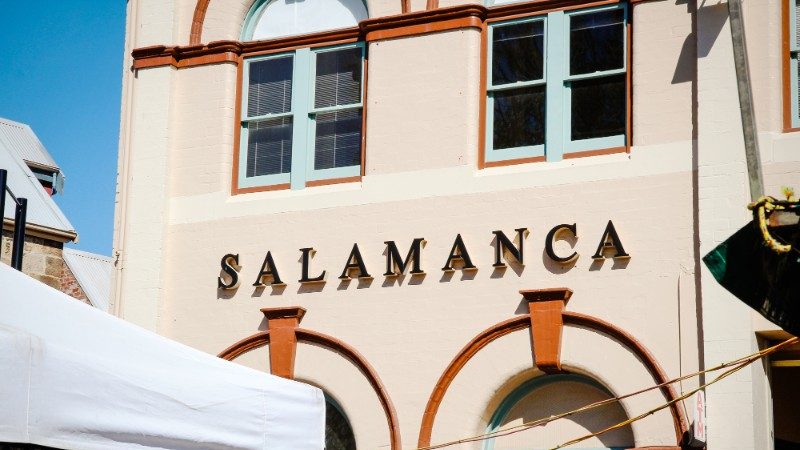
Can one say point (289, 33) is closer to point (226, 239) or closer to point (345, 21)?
point (345, 21)

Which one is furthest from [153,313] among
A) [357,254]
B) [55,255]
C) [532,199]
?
[55,255]

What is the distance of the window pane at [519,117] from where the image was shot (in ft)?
41.9

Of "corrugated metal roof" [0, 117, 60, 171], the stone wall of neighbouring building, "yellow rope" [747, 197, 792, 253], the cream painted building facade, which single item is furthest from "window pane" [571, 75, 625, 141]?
"corrugated metal roof" [0, 117, 60, 171]

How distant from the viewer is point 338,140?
13.7 meters

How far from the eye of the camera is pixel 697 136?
11867 millimetres

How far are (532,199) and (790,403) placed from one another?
2.98m

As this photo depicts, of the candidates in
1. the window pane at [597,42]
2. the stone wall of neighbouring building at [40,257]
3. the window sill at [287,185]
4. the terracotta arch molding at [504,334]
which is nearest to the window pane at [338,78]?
the window sill at [287,185]

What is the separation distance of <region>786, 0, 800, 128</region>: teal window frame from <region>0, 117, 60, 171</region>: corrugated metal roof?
17.8 metres

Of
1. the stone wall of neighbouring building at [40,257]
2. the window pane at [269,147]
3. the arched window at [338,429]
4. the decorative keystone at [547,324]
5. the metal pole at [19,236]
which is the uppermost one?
the window pane at [269,147]

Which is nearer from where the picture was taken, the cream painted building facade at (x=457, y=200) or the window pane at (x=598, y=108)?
the cream painted building facade at (x=457, y=200)

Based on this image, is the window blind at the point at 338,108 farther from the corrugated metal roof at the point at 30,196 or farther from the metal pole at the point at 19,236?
the corrugated metal roof at the point at 30,196

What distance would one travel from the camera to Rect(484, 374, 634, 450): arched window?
1189cm

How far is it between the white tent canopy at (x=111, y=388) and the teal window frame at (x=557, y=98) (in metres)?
5.24

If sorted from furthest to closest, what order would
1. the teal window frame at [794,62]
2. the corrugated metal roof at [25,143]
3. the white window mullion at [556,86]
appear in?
the corrugated metal roof at [25,143] < the white window mullion at [556,86] < the teal window frame at [794,62]
